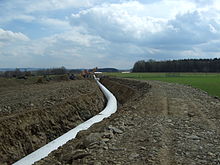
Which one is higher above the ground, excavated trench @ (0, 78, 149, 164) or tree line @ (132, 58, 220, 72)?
tree line @ (132, 58, 220, 72)

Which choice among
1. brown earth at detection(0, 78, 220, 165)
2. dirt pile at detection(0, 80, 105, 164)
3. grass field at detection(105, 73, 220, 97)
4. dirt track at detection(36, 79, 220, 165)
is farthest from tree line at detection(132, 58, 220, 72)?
dirt track at detection(36, 79, 220, 165)

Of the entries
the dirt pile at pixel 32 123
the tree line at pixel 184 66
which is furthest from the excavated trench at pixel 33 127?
the tree line at pixel 184 66

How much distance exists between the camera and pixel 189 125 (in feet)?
30.8

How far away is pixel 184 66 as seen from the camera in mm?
116688

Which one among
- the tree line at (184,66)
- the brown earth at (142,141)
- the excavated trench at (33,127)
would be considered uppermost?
the tree line at (184,66)

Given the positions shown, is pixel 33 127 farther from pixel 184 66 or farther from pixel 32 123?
pixel 184 66

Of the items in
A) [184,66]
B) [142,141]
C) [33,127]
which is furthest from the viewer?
[184,66]

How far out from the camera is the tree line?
112 metres

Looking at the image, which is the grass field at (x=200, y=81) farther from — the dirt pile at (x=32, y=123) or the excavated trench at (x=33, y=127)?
the excavated trench at (x=33, y=127)

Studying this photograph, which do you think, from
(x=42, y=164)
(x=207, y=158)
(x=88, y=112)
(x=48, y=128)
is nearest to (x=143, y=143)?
(x=207, y=158)

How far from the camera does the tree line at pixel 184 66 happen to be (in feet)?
369

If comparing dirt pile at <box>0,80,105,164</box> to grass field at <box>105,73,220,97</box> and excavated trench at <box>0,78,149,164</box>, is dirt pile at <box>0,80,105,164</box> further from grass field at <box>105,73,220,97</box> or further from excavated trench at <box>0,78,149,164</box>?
grass field at <box>105,73,220,97</box>

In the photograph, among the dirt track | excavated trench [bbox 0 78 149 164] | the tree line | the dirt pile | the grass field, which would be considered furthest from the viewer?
the tree line

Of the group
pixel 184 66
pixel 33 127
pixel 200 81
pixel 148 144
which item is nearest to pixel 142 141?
pixel 148 144
